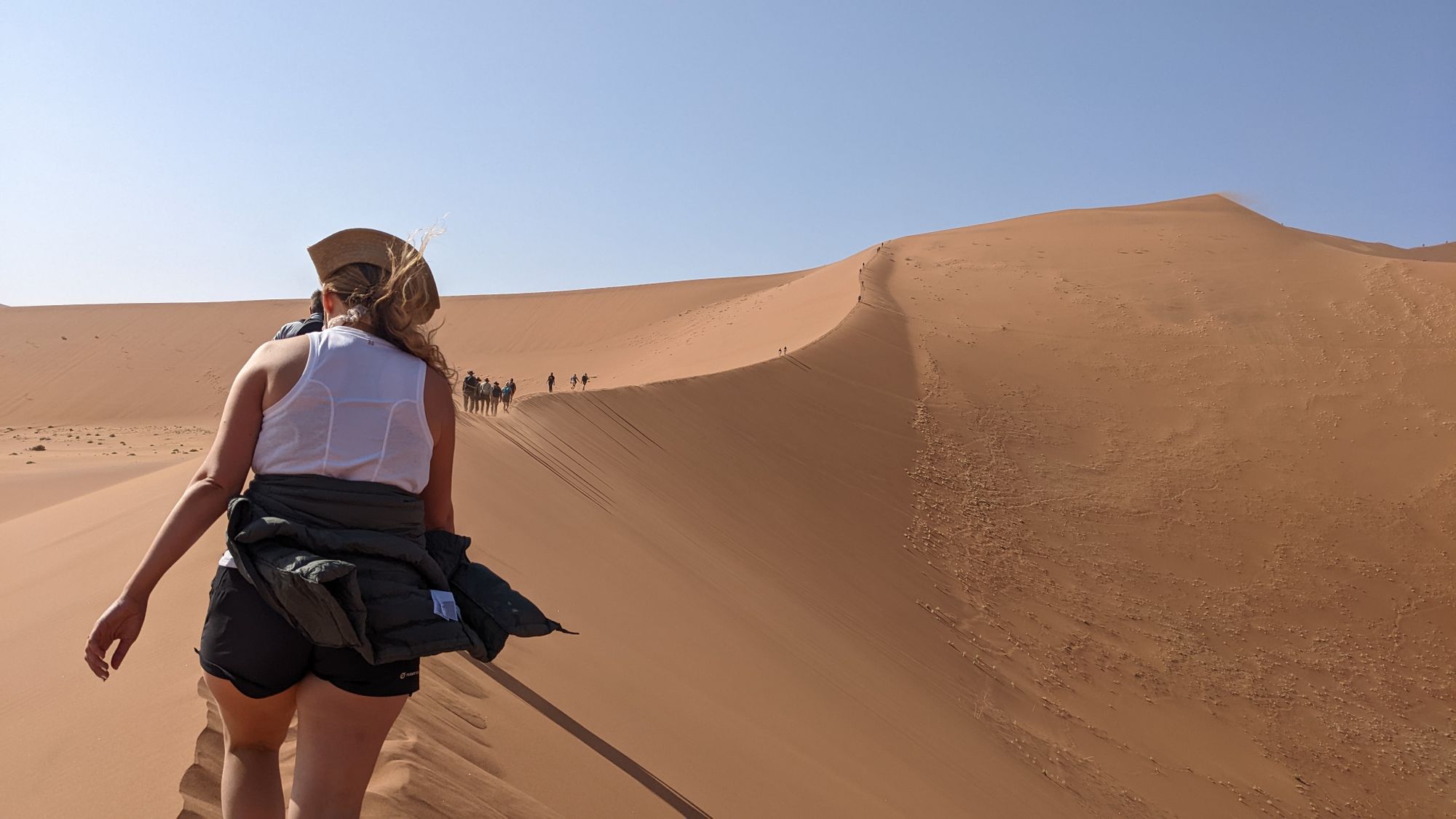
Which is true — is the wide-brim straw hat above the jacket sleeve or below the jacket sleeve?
above

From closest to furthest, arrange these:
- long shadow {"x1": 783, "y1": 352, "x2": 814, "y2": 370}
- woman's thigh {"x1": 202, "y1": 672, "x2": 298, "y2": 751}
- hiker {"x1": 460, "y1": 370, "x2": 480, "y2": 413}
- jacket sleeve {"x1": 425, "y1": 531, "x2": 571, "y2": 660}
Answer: woman's thigh {"x1": 202, "y1": 672, "x2": 298, "y2": 751}
jacket sleeve {"x1": 425, "y1": 531, "x2": 571, "y2": 660}
hiker {"x1": 460, "y1": 370, "x2": 480, "y2": 413}
long shadow {"x1": 783, "y1": 352, "x2": 814, "y2": 370}

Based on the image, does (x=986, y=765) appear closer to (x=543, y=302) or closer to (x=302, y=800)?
(x=302, y=800)

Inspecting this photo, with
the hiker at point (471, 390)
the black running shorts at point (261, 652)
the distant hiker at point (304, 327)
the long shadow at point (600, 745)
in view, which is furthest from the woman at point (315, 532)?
the hiker at point (471, 390)

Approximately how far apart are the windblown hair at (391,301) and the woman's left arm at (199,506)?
0.25 meters

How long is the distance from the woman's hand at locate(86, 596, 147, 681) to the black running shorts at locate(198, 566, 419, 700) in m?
0.18

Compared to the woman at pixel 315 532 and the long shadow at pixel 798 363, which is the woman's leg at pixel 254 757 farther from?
the long shadow at pixel 798 363

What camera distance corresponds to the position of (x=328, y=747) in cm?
212

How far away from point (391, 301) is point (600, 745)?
129 inches

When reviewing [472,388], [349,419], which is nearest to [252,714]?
[349,419]

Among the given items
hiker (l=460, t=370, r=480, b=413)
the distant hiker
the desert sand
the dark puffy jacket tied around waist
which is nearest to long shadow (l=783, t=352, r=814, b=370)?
the desert sand

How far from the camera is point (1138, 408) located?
2438 cm

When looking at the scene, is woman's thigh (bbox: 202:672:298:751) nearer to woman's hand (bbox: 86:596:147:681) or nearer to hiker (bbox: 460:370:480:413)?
woman's hand (bbox: 86:596:147:681)

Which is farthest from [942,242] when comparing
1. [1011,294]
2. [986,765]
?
[986,765]

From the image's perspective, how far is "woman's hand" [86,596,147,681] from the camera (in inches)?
84.4
